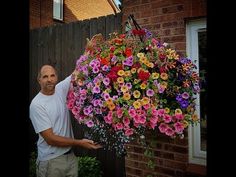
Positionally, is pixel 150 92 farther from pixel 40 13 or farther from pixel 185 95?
pixel 40 13

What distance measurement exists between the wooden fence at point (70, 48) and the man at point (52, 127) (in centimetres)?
153

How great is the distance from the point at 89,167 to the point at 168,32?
7.67ft

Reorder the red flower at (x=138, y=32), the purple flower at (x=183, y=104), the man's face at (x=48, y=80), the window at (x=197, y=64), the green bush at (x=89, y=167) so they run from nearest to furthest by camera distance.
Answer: the purple flower at (x=183, y=104) → the red flower at (x=138, y=32) → the man's face at (x=48, y=80) → the window at (x=197, y=64) → the green bush at (x=89, y=167)

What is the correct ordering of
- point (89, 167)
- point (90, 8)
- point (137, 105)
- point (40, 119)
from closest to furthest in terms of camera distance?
point (137, 105), point (40, 119), point (89, 167), point (90, 8)

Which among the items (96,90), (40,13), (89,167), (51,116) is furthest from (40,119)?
(40,13)

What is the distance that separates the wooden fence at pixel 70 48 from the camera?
4.80 metres

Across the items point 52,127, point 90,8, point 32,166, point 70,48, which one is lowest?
point 32,166

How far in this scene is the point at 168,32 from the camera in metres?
3.49

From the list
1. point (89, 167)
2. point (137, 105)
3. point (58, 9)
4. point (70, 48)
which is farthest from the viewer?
point (58, 9)

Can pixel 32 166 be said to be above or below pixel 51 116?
below

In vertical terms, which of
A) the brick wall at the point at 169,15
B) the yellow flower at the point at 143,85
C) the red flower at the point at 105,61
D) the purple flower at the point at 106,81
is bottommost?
the yellow flower at the point at 143,85

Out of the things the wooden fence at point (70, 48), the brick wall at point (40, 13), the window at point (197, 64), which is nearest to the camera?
the window at point (197, 64)

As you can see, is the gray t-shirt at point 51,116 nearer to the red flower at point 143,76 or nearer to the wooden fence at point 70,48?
the red flower at point 143,76

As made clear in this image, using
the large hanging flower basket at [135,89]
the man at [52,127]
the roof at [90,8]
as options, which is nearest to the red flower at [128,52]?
the large hanging flower basket at [135,89]
